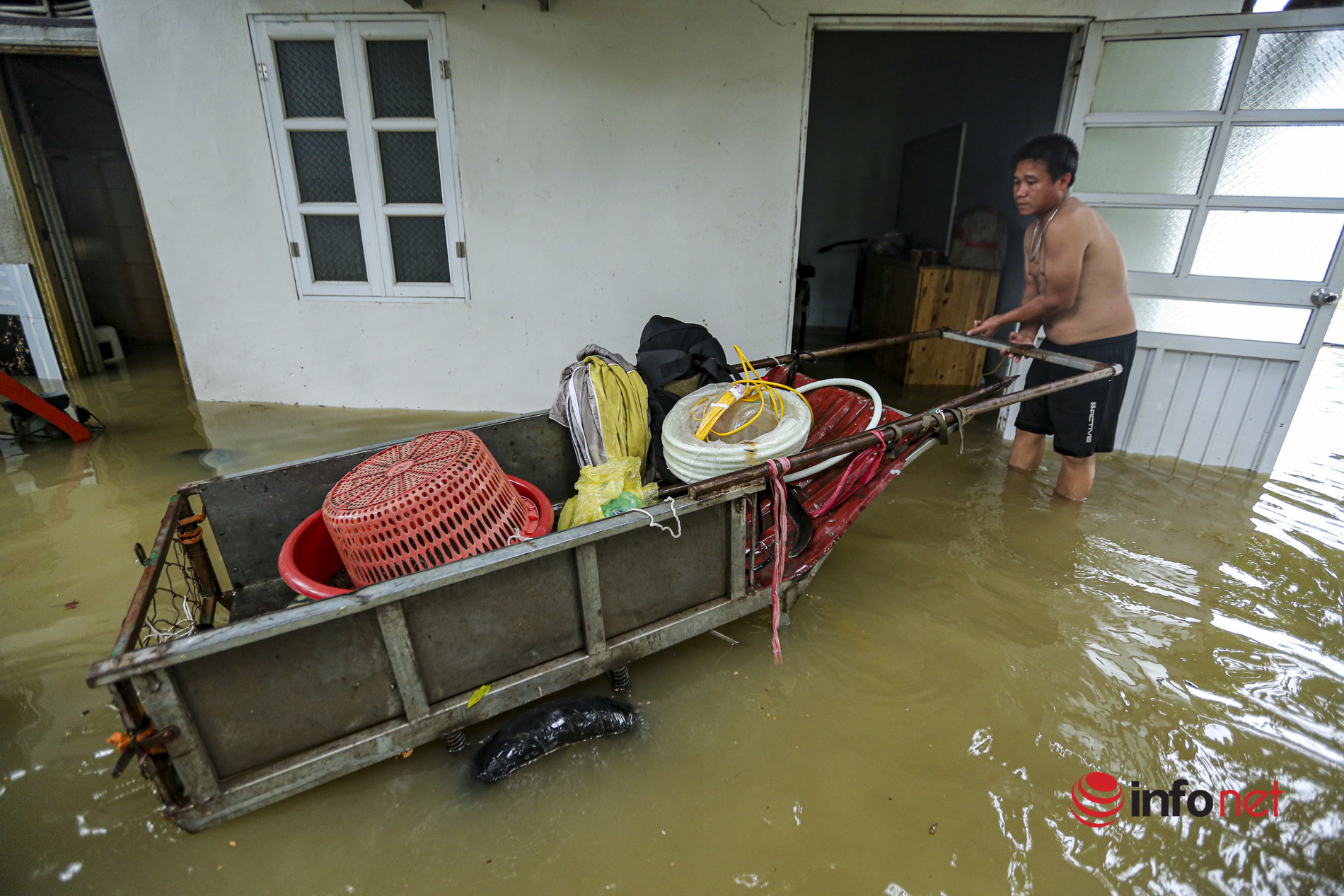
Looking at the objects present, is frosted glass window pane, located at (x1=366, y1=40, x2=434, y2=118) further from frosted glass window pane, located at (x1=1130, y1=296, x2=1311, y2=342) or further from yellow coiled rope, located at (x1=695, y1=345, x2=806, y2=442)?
frosted glass window pane, located at (x1=1130, y1=296, x2=1311, y2=342)

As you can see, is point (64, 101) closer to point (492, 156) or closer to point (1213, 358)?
point (492, 156)

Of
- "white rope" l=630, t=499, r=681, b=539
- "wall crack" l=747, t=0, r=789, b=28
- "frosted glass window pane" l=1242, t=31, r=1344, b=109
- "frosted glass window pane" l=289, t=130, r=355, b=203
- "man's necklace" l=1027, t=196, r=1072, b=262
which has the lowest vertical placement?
"white rope" l=630, t=499, r=681, b=539

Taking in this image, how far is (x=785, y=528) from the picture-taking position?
1978mm

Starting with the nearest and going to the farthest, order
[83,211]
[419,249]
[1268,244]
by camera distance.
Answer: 1. [1268,244]
2. [419,249]
3. [83,211]

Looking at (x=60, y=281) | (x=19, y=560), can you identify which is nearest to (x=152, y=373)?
(x=60, y=281)

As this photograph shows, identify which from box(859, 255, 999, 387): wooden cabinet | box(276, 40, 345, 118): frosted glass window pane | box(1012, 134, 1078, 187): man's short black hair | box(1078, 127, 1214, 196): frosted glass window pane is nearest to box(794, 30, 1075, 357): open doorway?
box(859, 255, 999, 387): wooden cabinet

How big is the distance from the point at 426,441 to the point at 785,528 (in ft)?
4.09

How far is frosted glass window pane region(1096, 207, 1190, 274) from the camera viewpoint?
11.5 ft

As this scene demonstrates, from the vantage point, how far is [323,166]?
4227mm

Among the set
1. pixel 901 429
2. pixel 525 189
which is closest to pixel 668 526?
pixel 901 429

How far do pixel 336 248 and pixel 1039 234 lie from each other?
450 centimetres

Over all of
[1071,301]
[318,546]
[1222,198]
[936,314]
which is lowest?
[318,546]

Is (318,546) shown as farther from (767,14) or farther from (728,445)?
(767,14)
